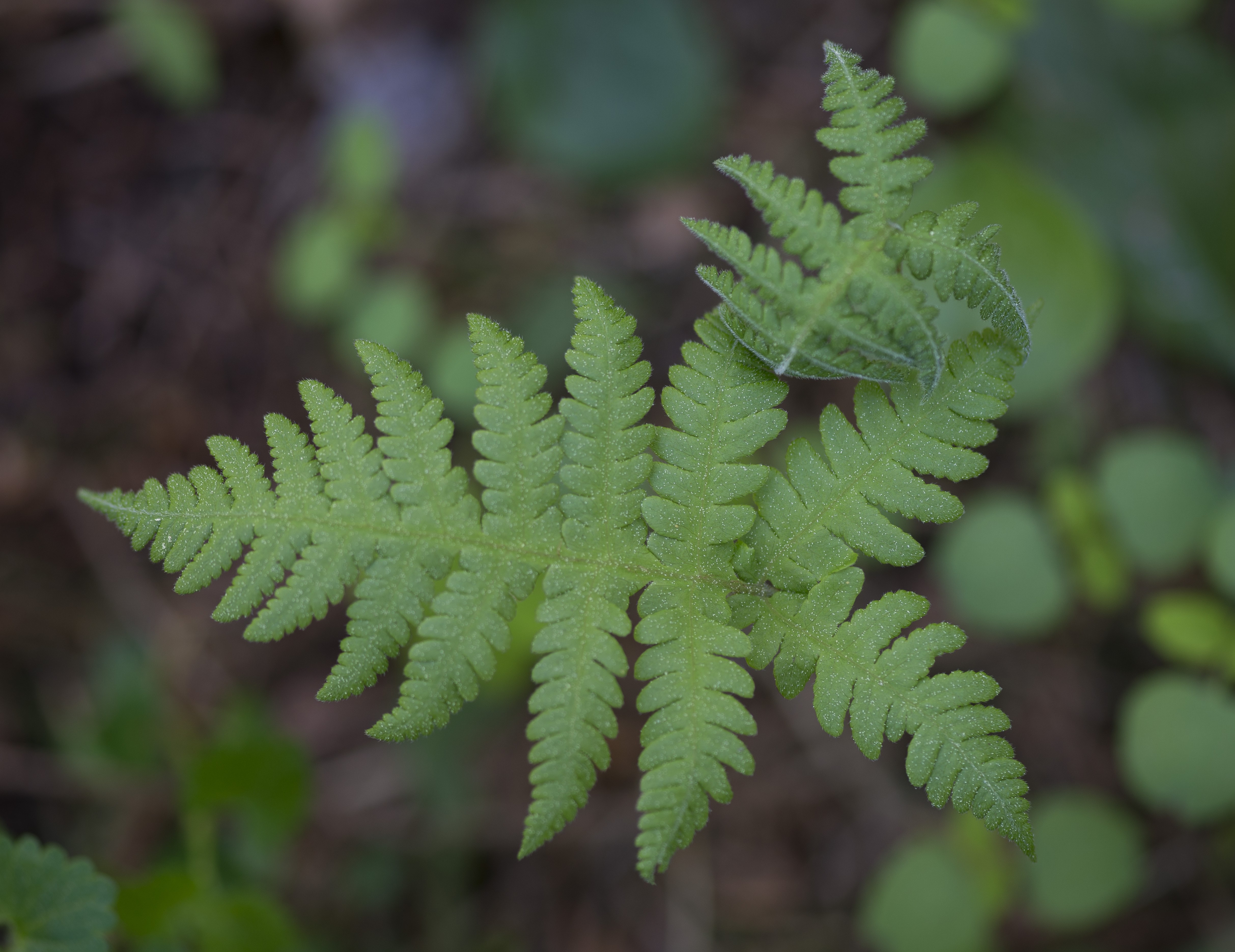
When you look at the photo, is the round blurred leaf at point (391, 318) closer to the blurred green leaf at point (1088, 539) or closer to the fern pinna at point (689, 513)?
the fern pinna at point (689, 513)

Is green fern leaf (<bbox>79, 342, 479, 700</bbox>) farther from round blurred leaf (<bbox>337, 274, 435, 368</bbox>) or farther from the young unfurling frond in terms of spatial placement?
round blurred leaf (<bbox>337, 274, 435, 368</bbox>)

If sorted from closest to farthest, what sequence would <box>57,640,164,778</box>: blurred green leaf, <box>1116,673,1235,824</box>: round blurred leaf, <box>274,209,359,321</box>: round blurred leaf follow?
<box>1116,673,1235,824</box>: round blurred leaf < <box>57,640,164,778</box>: blurred green leaf < <box>274,209,359,321</box>: round blurred leaf

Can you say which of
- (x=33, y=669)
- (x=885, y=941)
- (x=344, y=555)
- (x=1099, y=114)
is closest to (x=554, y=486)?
(x=344, y=555)

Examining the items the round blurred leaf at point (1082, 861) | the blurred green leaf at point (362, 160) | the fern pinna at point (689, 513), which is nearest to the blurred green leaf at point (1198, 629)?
the round blurred leaf at point (1082, 861)

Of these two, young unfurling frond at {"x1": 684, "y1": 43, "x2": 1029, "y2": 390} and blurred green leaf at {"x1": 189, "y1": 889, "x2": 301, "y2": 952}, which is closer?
young unfurling frond at {"x1": 684, "y1": 43, "x2": 1029, "y2": 390}

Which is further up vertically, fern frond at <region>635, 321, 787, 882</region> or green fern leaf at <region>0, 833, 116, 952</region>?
fern frond at <region>635, 321, 787, 882</region>

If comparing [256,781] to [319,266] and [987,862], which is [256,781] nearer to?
[319,266]

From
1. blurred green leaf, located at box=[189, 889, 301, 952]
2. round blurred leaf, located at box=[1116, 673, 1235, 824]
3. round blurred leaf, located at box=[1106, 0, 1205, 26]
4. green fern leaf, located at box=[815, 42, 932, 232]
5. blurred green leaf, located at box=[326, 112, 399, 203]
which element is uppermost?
blurred green leaf, located at box=[326, 112, 399, 203]

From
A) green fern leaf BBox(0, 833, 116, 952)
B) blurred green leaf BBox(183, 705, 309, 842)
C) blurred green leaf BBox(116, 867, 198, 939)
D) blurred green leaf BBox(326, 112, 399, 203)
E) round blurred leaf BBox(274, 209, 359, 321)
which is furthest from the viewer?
round blurred leaf BBox(274, 209, 359, 321)

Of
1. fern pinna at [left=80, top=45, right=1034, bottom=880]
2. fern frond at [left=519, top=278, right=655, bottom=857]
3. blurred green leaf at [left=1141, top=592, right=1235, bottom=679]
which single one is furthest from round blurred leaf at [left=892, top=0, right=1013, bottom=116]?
fern frond at [left=519, top=278, right=655, bottom=857]
